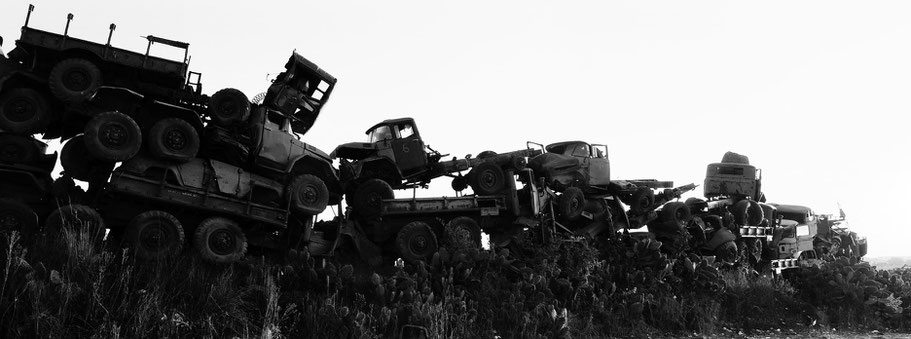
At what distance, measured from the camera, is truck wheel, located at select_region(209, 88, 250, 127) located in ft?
42.4

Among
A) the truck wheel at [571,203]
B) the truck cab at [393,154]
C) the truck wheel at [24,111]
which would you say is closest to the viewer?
the truck wheel at [24,111]

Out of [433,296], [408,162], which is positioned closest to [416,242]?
[408,162]

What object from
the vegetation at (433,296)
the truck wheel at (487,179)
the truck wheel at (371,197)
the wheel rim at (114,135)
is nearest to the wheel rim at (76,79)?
the wheel rim at (114,135)

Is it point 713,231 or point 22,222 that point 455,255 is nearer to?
point 22,222

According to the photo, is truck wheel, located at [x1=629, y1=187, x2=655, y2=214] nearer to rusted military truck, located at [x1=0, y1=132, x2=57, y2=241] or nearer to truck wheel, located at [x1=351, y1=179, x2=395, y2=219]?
truck wheel, located at [x1=351, y1=179, x2=395, y2=219]

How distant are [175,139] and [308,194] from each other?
262 cm

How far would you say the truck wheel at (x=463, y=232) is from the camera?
1379 cm

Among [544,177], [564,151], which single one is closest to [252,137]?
[544,177]

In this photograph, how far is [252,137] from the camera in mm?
13367

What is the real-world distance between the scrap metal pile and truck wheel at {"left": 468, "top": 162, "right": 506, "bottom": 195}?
0.03 metres

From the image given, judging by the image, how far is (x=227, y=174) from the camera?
13.0 m

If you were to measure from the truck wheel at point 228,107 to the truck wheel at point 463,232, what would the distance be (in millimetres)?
4632

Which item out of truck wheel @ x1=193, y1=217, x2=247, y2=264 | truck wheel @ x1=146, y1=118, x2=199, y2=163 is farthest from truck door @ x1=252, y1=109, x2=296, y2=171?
truck wheel @ x1=193, y1=217, x2=247, y2=264

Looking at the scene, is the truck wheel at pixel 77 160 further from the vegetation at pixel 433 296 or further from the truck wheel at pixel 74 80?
the vegetation at pixel 433 296
